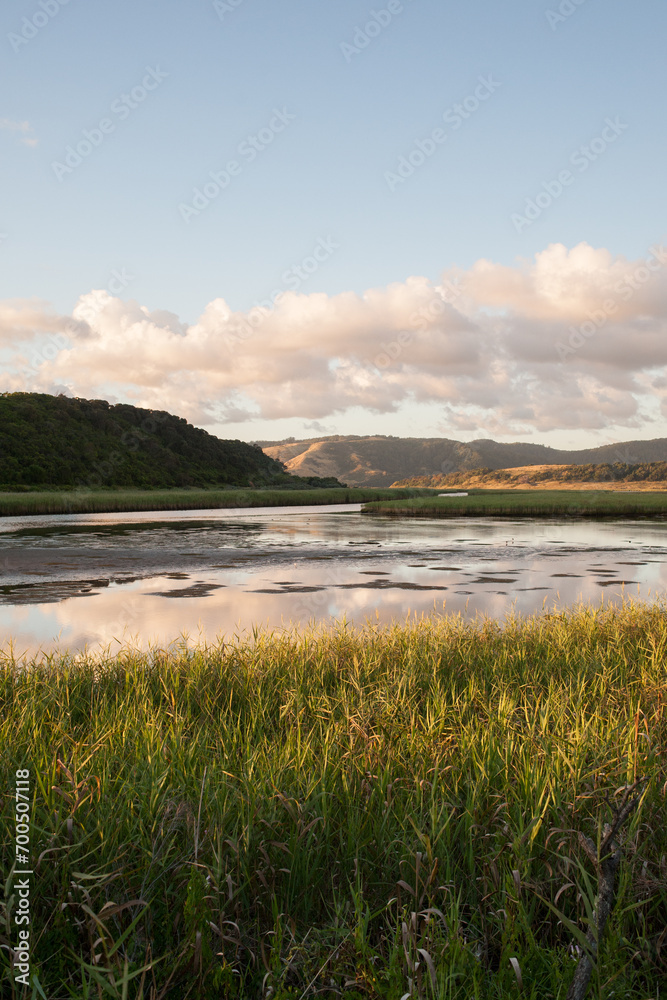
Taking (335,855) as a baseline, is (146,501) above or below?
above

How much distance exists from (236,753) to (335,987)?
6.59 feet

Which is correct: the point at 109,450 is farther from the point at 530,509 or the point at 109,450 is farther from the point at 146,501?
the point at 530,509

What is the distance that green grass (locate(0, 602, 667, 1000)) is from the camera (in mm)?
2484

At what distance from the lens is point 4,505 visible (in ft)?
160

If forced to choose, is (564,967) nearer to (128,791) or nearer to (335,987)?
(335,987)

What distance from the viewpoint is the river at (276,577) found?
41.4ft

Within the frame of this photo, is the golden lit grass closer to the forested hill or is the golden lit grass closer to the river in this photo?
the river

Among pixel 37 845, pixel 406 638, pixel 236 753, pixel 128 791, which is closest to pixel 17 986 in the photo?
pixel 37 845

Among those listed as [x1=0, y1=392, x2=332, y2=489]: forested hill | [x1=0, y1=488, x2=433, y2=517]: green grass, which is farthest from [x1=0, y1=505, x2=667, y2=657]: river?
[x1=0, y1=392, x2=332, y2=489]: forested hill

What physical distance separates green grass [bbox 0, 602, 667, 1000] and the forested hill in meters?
92.1

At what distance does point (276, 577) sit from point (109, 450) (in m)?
113

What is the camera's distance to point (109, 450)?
406 feet

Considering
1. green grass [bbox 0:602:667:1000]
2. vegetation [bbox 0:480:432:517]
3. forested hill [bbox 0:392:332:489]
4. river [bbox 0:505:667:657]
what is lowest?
river [bbox 0:505:667:657]

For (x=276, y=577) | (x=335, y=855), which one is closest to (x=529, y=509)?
(x=276, y=577)
